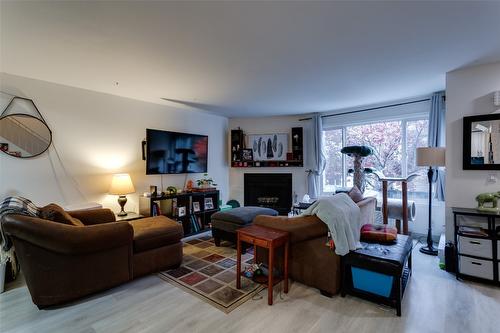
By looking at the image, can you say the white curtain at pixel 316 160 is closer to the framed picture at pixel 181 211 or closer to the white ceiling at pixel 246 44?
the white ceiling at pixel 246 44

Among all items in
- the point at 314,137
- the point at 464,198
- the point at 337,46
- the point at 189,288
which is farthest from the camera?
the point at 314,137

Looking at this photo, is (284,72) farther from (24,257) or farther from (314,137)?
(24,257)

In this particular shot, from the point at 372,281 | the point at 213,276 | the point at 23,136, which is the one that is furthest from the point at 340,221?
the point at 23,136

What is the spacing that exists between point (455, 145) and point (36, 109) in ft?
17.4

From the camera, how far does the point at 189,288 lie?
8.15 feet

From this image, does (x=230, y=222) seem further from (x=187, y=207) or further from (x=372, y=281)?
(x=372, y=281)

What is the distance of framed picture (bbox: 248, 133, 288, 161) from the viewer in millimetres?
5438

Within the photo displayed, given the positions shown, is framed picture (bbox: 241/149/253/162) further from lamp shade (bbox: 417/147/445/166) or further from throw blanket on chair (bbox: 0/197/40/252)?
throw blanket on chair (bbox: 0/197/40/252)

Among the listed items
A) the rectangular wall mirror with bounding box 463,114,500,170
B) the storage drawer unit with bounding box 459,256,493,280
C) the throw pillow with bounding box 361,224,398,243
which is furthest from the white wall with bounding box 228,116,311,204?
the storage drawer unit with bounding box 459,256,493,280

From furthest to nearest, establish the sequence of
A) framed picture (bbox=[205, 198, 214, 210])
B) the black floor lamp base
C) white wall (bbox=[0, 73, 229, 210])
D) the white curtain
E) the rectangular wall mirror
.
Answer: the white curtain < framed picture (bbox=[205, 198, 214, 210]) < the black floor lamp base < white wall (bbox=[0, 73, 229, 210]) < the rectangular wall mirror

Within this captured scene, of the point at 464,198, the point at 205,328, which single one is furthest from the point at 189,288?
the point at 464,198

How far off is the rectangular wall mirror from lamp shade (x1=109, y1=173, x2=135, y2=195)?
14.7 ft

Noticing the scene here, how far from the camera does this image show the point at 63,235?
2.13 metres

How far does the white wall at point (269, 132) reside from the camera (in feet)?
17.5
